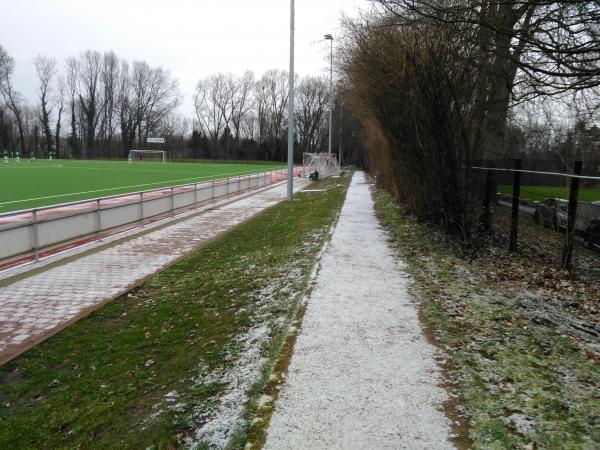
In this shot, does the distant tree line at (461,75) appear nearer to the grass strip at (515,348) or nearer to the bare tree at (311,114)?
the grass strip at (515,348)

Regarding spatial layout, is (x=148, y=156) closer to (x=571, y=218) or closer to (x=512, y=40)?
(x=512, y=40)

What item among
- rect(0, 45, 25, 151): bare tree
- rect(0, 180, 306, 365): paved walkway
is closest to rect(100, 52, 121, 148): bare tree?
rect(0, 45, 25, 151): bare tree

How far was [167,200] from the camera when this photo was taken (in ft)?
55.0

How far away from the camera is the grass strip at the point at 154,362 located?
12.4 feet

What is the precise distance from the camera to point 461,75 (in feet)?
29.7

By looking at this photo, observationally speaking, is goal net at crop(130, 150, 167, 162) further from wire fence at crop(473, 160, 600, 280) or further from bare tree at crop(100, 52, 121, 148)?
wire fence at crop(473, 160, 600, 280)

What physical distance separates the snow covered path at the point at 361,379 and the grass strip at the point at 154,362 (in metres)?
0.34

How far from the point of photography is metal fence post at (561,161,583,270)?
6.80 m

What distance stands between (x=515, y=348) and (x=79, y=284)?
267 inches

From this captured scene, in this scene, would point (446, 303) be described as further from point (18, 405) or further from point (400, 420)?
point (18, 405)

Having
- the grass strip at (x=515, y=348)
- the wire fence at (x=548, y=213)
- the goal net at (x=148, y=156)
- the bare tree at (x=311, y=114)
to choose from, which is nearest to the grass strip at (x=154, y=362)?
the grass strip at (x=515, y=348)

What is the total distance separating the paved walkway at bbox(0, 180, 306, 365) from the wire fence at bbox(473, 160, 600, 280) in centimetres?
680

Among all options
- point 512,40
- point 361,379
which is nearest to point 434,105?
point 512,40

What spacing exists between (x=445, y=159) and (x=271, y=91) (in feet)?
335
